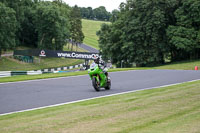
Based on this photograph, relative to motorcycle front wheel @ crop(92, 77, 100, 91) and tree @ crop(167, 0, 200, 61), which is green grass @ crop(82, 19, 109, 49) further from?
motorcycle front wheel @ crop(92, 77, 100, 91)

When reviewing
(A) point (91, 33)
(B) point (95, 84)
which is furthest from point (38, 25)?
(A) point (91, 33)

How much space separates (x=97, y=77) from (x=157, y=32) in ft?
122

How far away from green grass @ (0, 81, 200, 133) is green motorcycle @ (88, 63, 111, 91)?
4.93 meters

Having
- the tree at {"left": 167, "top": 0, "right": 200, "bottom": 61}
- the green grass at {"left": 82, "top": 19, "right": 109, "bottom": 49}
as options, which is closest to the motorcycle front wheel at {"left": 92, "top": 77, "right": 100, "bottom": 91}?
the tree at {"left": 167, "top": 0, "right": 200, "bottom": 61}

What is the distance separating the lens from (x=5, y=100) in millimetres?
Result: 13242

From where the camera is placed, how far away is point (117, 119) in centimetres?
813

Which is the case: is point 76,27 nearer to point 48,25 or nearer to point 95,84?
point 48,25

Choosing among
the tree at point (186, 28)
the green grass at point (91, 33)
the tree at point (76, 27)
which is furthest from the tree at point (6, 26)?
the green grass at point (91, 33)

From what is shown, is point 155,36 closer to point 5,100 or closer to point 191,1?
point 191,1

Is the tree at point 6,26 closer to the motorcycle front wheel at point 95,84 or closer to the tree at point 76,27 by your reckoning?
the tree at point 76,27

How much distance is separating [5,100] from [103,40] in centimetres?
4829

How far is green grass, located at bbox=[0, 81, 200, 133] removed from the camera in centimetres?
714

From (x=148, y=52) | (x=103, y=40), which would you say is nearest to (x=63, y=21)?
(x=103, y=40)

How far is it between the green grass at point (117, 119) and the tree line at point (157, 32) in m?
40.3
